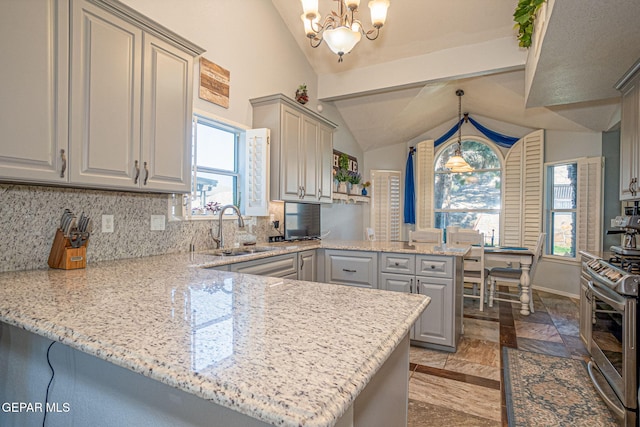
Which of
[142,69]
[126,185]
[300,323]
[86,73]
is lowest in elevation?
[300,323]

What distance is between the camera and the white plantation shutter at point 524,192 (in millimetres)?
5363

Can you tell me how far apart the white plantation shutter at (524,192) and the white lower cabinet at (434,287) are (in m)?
3.17

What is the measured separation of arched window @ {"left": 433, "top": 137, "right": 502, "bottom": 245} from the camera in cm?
605

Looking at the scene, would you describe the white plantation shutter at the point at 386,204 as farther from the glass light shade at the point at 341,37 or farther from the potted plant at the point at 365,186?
the glass light shade at the point at 341,37

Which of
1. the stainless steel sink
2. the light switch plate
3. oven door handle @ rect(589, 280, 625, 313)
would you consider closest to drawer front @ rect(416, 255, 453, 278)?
oven door handle @ rect(589, 280, 625, 313)

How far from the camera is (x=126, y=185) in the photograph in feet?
6.45

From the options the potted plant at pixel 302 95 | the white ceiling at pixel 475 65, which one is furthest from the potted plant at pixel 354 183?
the potted plant at pixel 302 95

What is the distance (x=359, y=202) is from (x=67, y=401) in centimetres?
518

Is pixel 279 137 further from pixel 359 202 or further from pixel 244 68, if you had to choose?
pixel 359 202

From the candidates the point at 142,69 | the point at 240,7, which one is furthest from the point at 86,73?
the point at 240,7

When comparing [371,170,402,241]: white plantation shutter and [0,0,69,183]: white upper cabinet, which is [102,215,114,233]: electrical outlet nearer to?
[0,0,69,183]: white upper cabinet

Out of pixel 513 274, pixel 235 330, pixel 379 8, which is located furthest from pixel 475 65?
pixel 235 330

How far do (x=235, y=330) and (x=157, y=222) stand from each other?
193cm

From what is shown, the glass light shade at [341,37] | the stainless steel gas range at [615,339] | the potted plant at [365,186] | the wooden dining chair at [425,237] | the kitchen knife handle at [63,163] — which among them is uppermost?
the glass light shade at [341,37]
